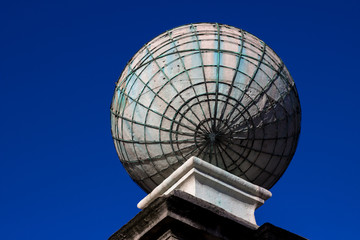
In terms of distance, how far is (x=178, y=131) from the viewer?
1220 centimetres

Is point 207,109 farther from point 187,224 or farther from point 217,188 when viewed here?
point 187,224

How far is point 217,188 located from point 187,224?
53.1 inches

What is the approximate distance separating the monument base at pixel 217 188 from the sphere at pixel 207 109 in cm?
32

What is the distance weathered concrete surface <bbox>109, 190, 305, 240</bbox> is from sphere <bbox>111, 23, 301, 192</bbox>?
134 centimetres

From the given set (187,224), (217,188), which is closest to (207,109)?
(217,188)

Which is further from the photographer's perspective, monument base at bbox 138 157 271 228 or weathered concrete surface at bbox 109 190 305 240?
monument base at bbox 138 157 271 228

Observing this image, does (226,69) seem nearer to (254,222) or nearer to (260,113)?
(260,113)

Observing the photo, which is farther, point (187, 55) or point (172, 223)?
point (187, 55)

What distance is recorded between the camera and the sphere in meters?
12.2

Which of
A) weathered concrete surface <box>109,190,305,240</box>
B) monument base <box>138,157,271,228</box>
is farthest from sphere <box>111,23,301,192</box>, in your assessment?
weathered concrete surface <box>109,190,305,240</box>

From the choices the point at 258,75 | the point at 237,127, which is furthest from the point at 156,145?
the point at 258,75

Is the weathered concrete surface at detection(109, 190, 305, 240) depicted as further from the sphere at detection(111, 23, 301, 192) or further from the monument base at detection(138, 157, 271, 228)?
the sphere at detection(111, 23, 301, 192)

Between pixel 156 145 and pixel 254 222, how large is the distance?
2210 millimetres

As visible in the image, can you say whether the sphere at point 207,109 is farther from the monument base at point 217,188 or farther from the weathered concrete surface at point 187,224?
the weathered concrete surface at point 187,224
